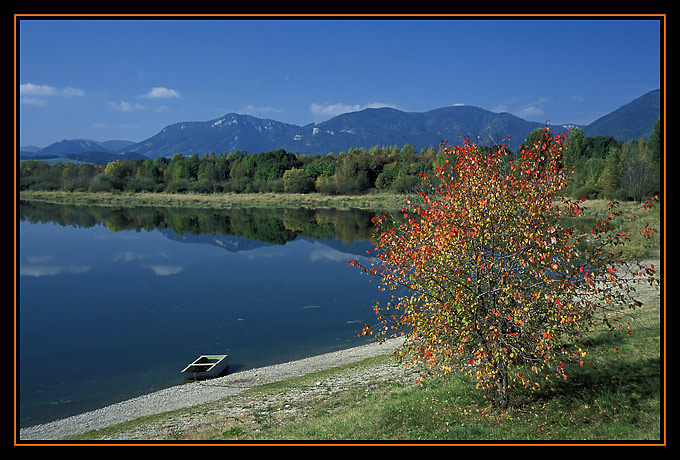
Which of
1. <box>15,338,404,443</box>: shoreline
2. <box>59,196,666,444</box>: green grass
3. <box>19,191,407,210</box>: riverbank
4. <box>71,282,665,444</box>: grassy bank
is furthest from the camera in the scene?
<box>19,191,407,210</box>: riverbank

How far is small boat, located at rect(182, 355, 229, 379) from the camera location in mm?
21047

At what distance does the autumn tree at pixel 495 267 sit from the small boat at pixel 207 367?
1208 centimetres

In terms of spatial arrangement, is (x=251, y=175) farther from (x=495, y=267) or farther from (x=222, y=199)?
(x=495, y=267)

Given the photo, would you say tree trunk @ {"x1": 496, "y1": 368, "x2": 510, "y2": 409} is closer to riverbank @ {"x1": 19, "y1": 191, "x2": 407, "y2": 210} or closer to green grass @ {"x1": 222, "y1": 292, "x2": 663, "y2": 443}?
green grass @ {"x1": 222, "y1": 292, "x2": 663, "y2": 443}

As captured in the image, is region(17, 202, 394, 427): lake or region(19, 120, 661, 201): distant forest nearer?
region(17, 202, 394, 427): lake

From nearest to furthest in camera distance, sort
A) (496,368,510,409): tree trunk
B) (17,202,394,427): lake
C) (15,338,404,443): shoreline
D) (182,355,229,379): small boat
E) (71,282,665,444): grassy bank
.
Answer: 1. (71,282,665,444): grassy bank
2. (496,368,510,409): tree trunk
3. (15,338,404,443): shoreline
4. (182,355,229,379): small boat
5. (17,202,394,427): lake

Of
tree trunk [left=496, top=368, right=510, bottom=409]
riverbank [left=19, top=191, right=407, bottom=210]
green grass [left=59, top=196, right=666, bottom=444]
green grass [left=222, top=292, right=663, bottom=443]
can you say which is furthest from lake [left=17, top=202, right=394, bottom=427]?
riverbank [left=19, top=191, right=407, bottom=210]

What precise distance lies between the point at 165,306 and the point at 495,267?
2863 cm

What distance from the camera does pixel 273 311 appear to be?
33000mm

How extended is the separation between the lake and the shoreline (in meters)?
1.58

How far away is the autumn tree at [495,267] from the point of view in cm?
1033

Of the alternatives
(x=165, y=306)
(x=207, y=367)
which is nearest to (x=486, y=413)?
(x=207, y=367)
